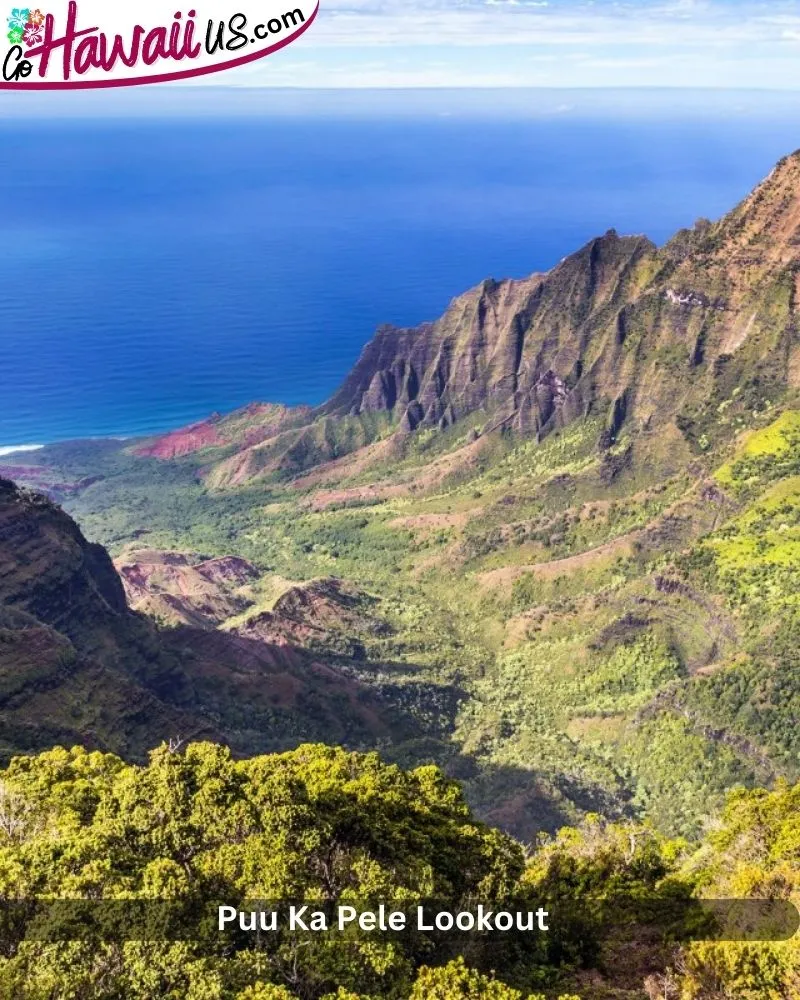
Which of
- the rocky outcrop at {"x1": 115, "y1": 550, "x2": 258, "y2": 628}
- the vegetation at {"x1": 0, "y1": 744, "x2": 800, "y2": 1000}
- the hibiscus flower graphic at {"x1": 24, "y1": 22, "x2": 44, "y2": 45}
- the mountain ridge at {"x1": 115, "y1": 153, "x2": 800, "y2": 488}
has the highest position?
the hibiscus flower graphic at {"x1": 24, "y1": 22, "x2": 44, "y2": 45}

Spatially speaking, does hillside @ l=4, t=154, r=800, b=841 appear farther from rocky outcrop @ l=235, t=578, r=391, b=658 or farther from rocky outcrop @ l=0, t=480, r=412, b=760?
rocky outcrop @ l=0, t=480, r=412, b=760

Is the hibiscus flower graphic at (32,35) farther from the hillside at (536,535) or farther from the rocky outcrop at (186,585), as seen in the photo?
the rocky outcrop at (186,585)

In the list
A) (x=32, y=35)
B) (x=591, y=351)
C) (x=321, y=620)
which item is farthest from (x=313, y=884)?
(x=591, y=351)

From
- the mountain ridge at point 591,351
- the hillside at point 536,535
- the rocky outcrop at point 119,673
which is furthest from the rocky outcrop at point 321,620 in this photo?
the mountain ridge at point 591,351

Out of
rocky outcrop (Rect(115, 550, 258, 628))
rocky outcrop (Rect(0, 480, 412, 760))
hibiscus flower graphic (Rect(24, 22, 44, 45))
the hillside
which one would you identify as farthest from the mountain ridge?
hibiscus flower graphic (Rect(24, 22, 44, 45))

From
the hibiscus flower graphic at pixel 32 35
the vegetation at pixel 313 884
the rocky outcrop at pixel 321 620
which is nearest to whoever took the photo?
the vegetation at pixel 313 884

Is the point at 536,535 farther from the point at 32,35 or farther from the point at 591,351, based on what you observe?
the point at 32,35
